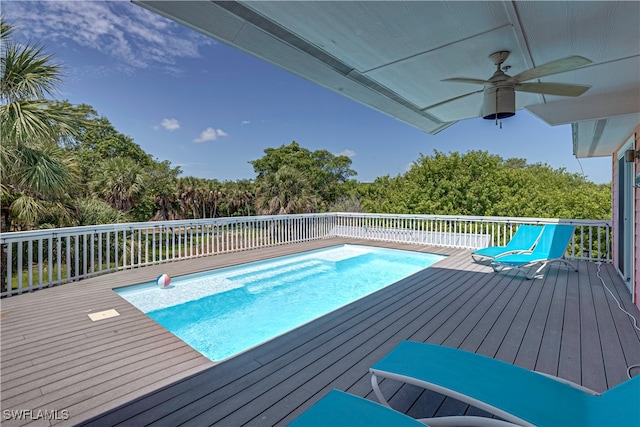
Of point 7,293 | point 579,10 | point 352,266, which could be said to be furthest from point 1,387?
point 352,266

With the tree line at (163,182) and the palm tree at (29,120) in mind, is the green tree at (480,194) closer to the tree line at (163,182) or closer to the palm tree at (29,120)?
the tree line at (163,182)

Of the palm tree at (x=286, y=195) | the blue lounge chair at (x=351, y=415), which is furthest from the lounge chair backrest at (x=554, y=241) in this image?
the palm tree at (x=286, y=195)

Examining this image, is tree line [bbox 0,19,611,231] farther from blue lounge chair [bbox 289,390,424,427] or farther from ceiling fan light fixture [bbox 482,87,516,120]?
ceiling fan light fixture [bbox 482,87,516,120]

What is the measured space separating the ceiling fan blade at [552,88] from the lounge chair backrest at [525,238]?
3.68 meters

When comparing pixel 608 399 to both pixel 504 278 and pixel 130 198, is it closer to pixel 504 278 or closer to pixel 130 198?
pixel 504 278

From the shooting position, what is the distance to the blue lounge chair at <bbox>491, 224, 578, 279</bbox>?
5340 millimetres

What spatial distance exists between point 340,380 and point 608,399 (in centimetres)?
151

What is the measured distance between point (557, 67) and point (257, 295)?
16.4ft

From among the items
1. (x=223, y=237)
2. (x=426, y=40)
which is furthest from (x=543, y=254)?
(x=223, y=237)

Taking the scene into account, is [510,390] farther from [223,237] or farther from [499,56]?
[223,237]

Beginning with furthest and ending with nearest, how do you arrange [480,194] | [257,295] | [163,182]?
[163,182] < [480,194] < [257,295]

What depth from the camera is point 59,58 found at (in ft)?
16.5

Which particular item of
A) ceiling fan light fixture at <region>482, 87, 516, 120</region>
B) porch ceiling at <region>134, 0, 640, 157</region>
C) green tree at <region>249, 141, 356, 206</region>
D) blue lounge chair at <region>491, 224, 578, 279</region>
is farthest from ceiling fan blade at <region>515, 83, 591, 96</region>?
green tree at <region>249, 141, 356, 206</region>

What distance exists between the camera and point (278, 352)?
108 inches
